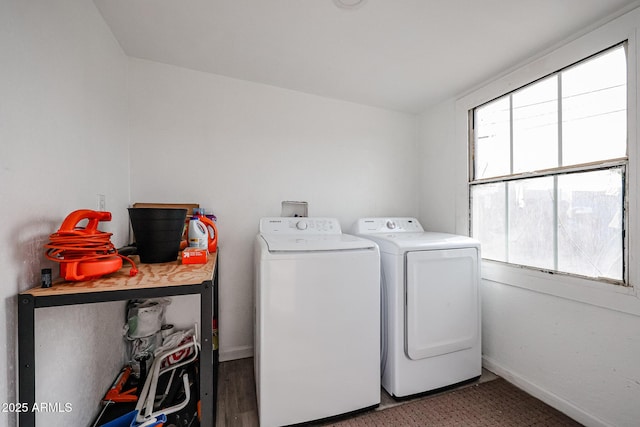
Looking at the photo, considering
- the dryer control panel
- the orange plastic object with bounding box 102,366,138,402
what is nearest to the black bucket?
the orange plastic object with bounding box 102,366,138,402

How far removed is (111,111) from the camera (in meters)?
1.48

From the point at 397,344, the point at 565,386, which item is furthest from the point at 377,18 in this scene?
the point at 565,386

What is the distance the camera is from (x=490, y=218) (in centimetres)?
197

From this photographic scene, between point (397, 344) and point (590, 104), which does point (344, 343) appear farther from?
point (590, 104)

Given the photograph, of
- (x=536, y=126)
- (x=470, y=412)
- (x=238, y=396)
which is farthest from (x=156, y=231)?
(x=536, y=126)

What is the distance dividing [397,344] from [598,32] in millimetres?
2104

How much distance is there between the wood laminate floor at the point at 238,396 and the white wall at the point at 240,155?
0.47 feet

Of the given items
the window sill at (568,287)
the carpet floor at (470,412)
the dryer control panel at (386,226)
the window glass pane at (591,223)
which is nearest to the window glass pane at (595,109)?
the window glass pane at (591,223)

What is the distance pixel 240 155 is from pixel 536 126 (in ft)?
7.09

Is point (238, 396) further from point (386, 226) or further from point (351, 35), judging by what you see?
point (351, 35)

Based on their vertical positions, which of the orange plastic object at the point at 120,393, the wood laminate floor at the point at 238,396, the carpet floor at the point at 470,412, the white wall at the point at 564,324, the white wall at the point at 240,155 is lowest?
the carpet floor at the point at 470,412

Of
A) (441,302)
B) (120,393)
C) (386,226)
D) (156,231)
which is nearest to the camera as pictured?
(156,231)

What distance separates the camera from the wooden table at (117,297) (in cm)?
75

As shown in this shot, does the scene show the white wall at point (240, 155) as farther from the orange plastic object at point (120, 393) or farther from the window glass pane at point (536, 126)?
the window glass pane at point (536, 126)
